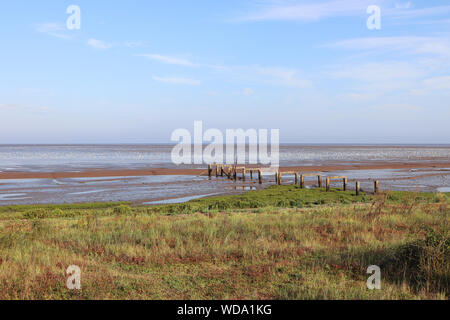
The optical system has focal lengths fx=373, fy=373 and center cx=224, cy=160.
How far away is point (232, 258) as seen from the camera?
8.32 meters

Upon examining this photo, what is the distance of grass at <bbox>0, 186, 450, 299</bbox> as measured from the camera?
626 cm

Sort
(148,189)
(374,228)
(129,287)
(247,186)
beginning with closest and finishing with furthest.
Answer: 1. (129,287)
2. (374,228)
3. (148,189)
4. (247,186)

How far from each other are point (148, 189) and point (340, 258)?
23607 millimetres

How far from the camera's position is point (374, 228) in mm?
10883

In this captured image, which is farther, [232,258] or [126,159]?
[126,159]

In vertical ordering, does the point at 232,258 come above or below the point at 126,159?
below

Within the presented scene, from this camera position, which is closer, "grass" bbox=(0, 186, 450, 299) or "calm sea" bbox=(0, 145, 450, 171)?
"grass" bbox=(0, 186, 450, 299)

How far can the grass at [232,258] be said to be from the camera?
626cm

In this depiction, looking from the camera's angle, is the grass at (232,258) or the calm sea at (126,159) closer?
the grass at (232,258)
